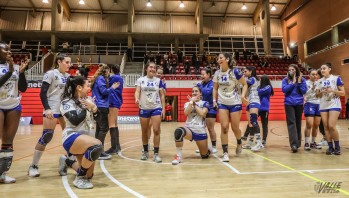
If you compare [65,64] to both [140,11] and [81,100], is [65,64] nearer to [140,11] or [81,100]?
[81,100]

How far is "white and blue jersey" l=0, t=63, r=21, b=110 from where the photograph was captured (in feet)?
11.8

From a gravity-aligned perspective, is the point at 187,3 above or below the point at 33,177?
above

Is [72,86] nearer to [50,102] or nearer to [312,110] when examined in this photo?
[50,102]

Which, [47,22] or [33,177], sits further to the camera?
[47,22]

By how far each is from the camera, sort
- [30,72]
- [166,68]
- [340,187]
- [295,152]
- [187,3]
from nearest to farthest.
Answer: [340,187]
[295,152]
[30,72]
[166,68]
[187,3]

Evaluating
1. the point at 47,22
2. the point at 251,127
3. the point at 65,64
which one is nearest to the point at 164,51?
the point at 47,22

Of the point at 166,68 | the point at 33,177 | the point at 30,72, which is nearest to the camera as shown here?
the point at 33,177

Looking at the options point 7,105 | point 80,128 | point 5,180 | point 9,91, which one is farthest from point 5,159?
point 80,128

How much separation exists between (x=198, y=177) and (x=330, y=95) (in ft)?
11.4

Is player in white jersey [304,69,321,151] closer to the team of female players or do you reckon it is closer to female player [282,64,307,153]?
the team of female players

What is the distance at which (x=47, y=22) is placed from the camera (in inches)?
985

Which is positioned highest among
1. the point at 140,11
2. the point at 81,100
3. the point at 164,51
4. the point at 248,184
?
the point at 140,11

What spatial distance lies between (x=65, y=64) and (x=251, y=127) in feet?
13.9

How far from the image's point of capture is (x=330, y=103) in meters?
Answer: 5.44
